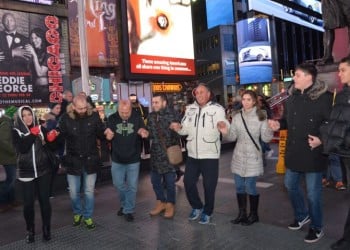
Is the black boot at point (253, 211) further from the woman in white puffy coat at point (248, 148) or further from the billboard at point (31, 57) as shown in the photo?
the billboard at point (31, 57)

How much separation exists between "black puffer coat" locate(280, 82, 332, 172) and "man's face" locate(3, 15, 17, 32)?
16.2 m

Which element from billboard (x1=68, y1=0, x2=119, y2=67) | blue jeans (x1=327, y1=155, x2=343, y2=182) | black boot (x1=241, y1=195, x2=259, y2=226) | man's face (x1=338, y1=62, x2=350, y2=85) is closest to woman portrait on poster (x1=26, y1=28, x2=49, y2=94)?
billboard (x1=68, y1=0, x2=119, y2=67)

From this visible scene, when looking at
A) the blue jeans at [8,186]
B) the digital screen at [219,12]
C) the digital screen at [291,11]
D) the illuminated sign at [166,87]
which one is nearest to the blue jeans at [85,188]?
the blue jeans at [8,186]

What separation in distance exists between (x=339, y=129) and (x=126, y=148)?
283 cm

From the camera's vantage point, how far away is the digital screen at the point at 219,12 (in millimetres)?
65000

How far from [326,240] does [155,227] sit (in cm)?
208

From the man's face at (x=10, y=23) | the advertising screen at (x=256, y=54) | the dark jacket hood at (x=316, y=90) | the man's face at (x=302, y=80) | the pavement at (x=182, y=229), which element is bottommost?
the pavement at (x=182, y=229)

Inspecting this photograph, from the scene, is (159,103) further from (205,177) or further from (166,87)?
(166,87)

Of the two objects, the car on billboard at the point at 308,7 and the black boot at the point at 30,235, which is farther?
the car on billboard at the point at 308,7

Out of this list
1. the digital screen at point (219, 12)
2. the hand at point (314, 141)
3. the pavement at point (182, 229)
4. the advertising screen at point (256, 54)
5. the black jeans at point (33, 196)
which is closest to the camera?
the hand at point (314, 141)

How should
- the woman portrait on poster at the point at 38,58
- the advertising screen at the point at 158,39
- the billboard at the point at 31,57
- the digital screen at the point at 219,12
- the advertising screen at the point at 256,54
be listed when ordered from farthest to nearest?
the digital screen at the point at 219,12
the advertising screen at the point at 256,54
the advertising screen at the point at 158,39
the woman portrait on poster at the point at 38,58
the billboard at the point at 31,57

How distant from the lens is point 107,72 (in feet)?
72.7

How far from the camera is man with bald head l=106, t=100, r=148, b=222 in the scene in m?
5.59

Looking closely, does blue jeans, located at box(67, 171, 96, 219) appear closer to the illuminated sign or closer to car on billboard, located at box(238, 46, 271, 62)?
the illuminated sign
